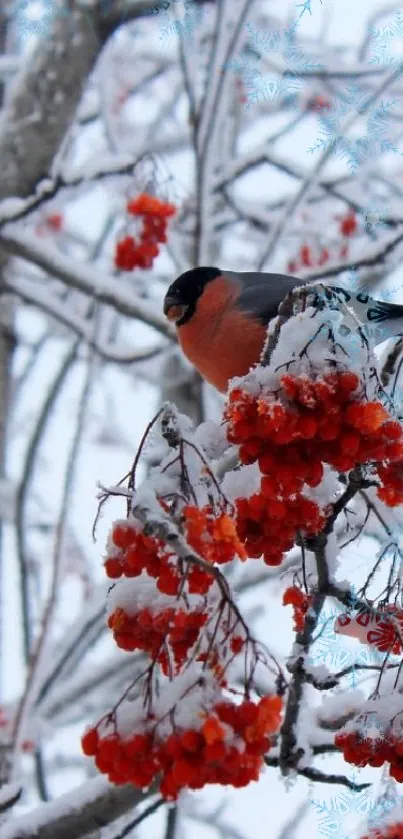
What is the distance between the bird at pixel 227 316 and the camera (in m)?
1.67

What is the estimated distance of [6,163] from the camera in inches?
116

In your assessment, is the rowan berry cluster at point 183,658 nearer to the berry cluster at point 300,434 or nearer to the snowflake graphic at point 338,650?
the berry cluster at point 300,434

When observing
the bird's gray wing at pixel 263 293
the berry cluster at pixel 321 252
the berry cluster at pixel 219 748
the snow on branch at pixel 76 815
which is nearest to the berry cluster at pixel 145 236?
the bird's gray wing at pixel 263 293

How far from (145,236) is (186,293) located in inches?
21.7

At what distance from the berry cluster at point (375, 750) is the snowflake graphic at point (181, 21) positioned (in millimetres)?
1541

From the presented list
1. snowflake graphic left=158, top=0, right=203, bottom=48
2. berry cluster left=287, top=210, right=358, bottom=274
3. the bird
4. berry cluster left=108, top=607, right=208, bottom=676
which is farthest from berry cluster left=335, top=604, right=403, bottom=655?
berry cluster left=287, top=210, right=358, bottom=274

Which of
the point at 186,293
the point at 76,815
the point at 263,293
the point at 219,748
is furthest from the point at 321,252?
the point at 219,748

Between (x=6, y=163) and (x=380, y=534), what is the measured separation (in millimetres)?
2115

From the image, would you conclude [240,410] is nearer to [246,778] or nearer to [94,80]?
[246,778]

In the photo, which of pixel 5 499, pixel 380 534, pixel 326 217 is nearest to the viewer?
pixel 380 534

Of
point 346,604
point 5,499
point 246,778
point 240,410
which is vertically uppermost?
point 5,499

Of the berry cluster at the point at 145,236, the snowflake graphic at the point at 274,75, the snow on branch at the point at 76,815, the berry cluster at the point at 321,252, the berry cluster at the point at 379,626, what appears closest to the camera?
the berry cluster at the point at 379,626

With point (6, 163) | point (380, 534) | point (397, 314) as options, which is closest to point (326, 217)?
point (6, 163)

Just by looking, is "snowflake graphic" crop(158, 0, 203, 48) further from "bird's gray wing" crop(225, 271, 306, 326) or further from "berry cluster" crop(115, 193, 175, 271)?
"bird's gray wing" crop(225, 271, 306, 326)
